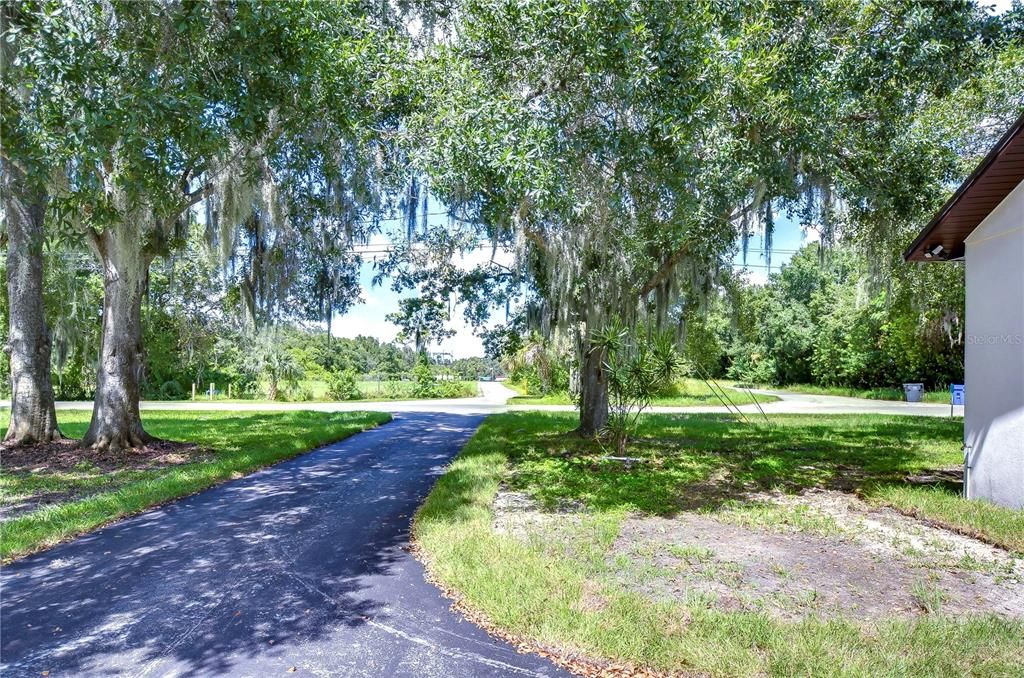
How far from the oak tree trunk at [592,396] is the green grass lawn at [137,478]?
462 cm

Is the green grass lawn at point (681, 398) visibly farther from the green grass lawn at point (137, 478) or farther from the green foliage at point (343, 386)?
the green grass lawn at point (137, 478)

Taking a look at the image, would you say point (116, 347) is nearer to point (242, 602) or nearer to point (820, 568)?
point (242, 602)

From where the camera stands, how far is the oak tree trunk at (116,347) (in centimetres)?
860

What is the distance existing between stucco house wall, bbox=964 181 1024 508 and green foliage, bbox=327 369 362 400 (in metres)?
21.9

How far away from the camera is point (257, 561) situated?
4.25 meters

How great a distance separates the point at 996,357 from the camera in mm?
5785

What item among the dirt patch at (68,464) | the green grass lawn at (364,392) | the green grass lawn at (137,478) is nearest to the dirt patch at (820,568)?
the green grass lawn at (137,478)

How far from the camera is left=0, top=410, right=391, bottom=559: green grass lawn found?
16.2 ft

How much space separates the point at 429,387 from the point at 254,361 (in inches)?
288

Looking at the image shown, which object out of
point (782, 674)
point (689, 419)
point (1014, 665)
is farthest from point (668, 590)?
point (689, 419)

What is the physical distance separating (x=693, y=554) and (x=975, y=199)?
4.46m

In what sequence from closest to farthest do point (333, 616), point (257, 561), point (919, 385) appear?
1. point (333, 616)
2. point (257, 561)
3. point (919, 385)

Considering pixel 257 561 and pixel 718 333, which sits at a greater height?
pixel 718 333

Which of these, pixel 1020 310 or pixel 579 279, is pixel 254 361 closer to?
pixel 579 279
